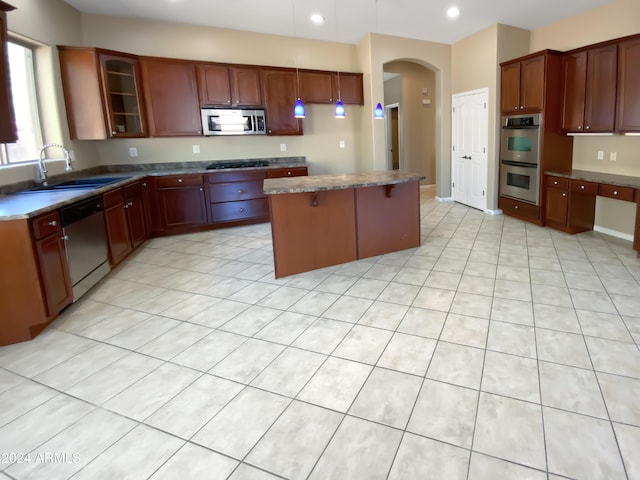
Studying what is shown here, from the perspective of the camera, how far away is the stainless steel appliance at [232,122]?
213 inches

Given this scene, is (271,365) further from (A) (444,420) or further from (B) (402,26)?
(B) (402,26)

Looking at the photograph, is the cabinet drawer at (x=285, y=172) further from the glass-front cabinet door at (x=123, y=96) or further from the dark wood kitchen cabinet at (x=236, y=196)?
the glass-front cabinet door at (x=123, y=96)

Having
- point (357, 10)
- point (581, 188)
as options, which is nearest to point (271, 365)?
point (581, 188)

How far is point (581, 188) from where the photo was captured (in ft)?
14.5

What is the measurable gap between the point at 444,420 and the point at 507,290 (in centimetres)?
177

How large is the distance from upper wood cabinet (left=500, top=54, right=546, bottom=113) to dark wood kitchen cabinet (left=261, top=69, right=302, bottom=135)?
10.1 feet

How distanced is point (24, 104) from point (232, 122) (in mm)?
2418

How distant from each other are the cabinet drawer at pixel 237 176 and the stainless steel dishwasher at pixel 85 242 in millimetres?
1918

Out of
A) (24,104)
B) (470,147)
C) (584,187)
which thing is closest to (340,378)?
(584,187)

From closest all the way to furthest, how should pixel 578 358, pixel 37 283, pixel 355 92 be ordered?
pixel 578 358 < pixel 37 283 < pixel 355 92

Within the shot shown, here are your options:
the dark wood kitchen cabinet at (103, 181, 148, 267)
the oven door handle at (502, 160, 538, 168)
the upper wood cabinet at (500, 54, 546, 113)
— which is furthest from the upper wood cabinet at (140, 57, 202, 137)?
the oven door handle at (502, 160, 538, 168)

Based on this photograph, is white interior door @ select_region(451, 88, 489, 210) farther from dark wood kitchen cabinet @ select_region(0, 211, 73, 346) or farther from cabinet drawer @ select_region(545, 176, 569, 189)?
dark wood kitchen cabinet @ select_region(0, 211, 73, 346)

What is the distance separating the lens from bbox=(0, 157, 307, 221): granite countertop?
2.64 m

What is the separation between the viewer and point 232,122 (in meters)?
5.51
